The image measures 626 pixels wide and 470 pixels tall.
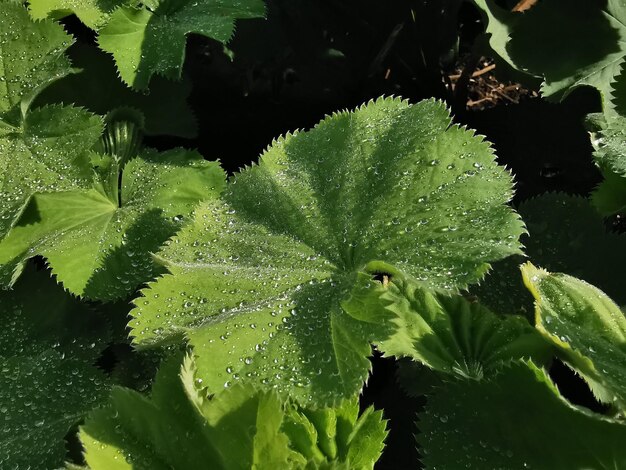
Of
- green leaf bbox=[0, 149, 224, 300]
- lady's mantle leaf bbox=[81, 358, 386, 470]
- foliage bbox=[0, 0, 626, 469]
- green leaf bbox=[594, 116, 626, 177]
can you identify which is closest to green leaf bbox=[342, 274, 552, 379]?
foliage bbox=[0, 0, 626, 469]

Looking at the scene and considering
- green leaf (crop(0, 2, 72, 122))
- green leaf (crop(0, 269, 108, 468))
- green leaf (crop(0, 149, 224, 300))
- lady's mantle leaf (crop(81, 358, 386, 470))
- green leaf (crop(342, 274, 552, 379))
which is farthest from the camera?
green leaf (crop(0, 2, 72, 122))

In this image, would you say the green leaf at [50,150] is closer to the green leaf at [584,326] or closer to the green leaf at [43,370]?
the green leaf at [43,370]

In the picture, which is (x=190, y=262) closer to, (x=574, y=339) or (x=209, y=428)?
(x=209, y=428)

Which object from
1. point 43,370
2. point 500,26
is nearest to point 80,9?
point 43,370

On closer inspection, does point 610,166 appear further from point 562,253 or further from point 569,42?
point 569,42

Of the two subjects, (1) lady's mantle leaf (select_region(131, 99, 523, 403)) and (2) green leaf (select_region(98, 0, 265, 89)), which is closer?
(1) lady's mantle leaf (select_region(131, 99, 523, 403))

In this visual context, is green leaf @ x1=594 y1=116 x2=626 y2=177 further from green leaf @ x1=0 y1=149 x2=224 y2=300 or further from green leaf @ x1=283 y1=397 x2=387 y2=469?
green leaf @ x1=0 y1=149 x2=224 y2=300

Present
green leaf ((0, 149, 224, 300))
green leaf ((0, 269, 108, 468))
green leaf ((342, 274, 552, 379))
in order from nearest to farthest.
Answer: green leaf ((342, 274, 552, 379))
green leaf ((0, 269, 108, 468))
green leaf ((0, 149, 224, 300))
